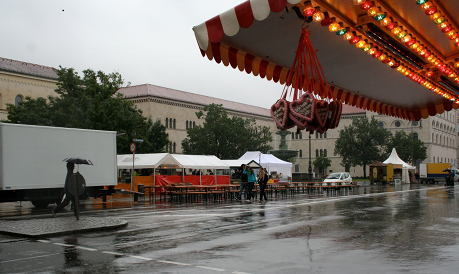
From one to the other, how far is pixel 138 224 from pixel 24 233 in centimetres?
365

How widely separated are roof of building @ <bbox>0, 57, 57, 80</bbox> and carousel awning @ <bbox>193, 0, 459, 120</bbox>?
2378 inches

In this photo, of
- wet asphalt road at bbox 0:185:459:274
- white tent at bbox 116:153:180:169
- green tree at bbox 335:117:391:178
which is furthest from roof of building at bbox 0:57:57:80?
wet asphalt road at bbox 0:185:459:274

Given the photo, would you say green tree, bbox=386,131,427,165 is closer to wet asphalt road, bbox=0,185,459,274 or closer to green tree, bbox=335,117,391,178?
green tree, bbox=335,117,391,178

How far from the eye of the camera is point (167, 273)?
302 inches

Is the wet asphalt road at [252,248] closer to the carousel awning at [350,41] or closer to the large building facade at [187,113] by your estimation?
the carousel awning at [350,41]

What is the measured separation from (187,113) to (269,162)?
4513 centimetres

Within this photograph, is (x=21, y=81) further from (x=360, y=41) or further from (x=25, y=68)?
(x=360, y=41)

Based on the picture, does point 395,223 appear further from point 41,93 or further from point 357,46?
point 41,93

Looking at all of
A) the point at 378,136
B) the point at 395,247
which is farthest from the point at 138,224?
the point at 378,136

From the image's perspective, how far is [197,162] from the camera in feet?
116

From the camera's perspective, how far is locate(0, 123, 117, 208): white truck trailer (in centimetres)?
2119

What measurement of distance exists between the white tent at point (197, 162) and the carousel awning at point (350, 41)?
18.4m

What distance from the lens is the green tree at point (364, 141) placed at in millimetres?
75375

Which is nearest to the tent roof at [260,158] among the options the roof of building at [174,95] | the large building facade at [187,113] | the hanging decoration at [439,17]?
the large building facade at [187,113]
